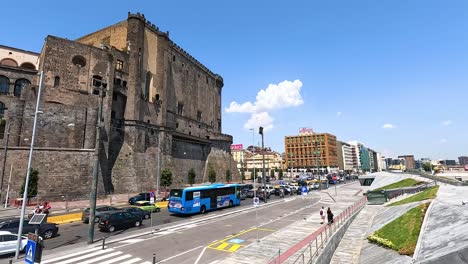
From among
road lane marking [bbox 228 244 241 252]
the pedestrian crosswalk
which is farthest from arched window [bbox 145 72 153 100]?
road lane marking [bbox 228 244 241 252]

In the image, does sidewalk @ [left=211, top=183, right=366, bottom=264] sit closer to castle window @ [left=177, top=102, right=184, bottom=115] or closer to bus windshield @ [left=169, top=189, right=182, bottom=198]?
bus windshield @ [left=169, top=189, right=182, bottom=198]

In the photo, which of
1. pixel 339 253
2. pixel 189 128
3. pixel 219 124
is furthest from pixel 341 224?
pixel 219 124

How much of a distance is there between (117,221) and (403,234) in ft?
65.9

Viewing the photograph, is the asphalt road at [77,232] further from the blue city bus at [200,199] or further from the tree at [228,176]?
the tree at [228,176]

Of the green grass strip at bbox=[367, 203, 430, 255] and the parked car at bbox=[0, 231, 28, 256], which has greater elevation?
the green grass strip at bbox=[367, 203, 430, 255]

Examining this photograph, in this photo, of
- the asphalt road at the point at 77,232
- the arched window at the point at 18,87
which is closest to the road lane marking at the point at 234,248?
the asphalt road at the point at 77,232

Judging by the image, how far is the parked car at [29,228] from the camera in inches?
715

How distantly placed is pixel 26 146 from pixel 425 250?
46937mm

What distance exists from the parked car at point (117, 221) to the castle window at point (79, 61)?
3718 centimetres

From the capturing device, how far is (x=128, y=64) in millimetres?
54438

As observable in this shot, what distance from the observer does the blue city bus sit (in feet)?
92.7

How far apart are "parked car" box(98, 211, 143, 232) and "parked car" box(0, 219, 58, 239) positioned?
127 inches

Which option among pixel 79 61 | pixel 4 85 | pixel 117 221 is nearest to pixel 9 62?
pixel 4 85

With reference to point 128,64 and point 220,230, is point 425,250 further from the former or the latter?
point 128,64
